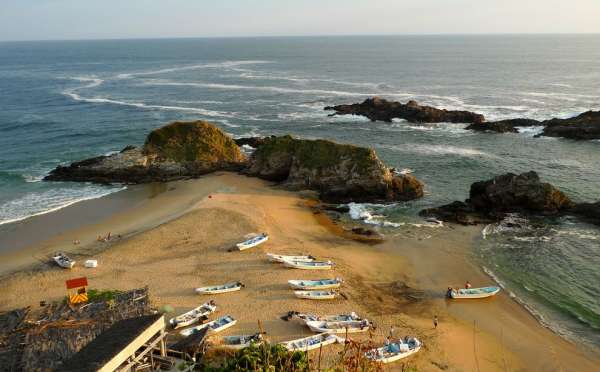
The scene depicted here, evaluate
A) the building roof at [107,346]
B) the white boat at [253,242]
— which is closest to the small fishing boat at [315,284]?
the white boat at [253,242]

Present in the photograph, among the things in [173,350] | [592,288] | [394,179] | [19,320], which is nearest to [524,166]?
[394,179]

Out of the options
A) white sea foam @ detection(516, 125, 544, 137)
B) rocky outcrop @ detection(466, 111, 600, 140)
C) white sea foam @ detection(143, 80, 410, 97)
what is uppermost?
white sea foam @ detection(143, 80, 410, 97)

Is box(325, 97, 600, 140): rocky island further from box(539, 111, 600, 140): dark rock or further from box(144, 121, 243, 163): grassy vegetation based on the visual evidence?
box(144, 121, 243, 163): grassy vegetation

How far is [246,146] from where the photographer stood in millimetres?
61719

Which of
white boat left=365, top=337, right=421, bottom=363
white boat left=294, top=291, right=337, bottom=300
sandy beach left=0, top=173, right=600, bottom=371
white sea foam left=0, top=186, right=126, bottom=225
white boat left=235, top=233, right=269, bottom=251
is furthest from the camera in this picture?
white sea foam left=0, top=186, right=126, bottom=225

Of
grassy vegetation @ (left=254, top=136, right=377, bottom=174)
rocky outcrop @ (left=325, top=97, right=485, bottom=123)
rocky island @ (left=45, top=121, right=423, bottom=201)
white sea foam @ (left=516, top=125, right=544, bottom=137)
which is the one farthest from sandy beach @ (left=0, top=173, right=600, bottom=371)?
rocky outcrop @ (left=325, top=97, right=485, bottom=123)

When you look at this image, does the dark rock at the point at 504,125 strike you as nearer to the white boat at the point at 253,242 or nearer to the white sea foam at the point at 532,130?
the white sea foam at the point at 532,130

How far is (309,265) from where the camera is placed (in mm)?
31531

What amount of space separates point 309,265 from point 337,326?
724 cm

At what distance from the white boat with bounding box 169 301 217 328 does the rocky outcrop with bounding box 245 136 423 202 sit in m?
20.4

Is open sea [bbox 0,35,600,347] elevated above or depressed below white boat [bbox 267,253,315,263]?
above

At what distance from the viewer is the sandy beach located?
2475cm

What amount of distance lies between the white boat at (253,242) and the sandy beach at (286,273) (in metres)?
0.63

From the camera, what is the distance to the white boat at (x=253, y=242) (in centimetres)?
3403
